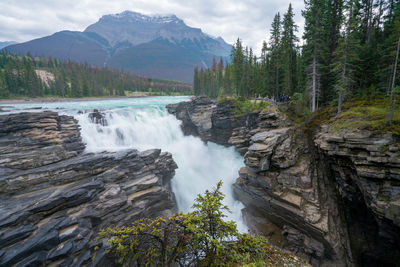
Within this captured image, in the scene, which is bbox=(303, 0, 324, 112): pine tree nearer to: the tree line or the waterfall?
the tree line

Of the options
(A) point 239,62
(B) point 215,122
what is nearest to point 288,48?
(A) point 239,62

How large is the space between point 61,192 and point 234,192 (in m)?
18.0

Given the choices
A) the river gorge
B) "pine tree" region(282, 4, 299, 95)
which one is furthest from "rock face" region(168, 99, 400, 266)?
"pine tree" region(282, 4, 299, 95)

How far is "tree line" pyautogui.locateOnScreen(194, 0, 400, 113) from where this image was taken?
18.4 m

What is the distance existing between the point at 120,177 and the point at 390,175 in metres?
20.6

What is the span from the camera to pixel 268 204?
16.1 m

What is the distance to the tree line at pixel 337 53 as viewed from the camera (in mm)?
18391

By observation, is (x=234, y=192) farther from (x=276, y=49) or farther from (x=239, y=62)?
(x=239, y=62)

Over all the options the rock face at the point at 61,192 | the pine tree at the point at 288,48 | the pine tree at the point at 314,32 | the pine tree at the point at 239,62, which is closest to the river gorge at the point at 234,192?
the rock face at the point at 61,192

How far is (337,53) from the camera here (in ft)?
60.3

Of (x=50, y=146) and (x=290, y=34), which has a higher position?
(x=290, y=34)

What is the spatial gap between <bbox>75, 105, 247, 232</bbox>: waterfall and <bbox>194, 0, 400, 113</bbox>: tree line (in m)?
16.4

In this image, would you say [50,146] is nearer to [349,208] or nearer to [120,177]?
[120,177]

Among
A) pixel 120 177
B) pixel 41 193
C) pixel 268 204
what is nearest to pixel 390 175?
pixel 268 204
